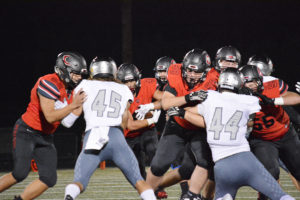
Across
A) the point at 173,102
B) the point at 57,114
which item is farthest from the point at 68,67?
the point at 173,102

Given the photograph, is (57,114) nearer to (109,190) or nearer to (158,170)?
(158,170)

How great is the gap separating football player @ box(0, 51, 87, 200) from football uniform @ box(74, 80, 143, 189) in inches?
25.0

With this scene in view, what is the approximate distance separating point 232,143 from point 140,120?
2.56m

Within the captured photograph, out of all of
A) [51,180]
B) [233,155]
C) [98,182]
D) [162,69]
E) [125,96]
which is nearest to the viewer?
[233,155]

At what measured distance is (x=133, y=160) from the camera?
163 inches

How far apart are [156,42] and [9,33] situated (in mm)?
5460

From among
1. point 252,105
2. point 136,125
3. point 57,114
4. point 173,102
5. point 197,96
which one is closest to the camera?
point 252,105

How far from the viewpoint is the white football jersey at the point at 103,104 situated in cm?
417

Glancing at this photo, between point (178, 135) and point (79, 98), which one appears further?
point (178, 135)

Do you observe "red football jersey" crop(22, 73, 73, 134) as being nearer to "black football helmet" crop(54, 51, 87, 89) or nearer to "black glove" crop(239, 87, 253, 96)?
"black football helmet" crop(54, 51, 87, 89)

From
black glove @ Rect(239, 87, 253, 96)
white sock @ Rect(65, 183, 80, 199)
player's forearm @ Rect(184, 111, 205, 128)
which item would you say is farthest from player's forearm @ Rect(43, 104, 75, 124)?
black glove @ Rect(239, 87, 253, 96)

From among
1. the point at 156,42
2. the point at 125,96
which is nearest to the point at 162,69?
the point at 125,96

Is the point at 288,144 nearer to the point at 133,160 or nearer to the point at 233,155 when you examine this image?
the point at 233,155

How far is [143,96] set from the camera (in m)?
6.80
